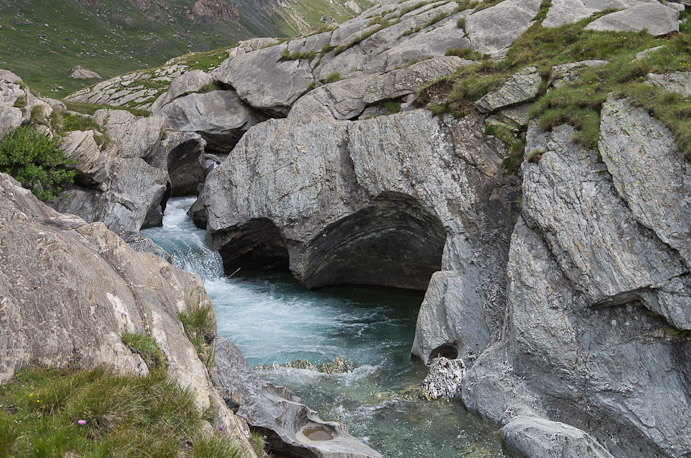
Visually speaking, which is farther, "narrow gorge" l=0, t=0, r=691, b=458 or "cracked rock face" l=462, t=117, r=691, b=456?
"cracked rock face" l=462, t=117, r=691, b=456

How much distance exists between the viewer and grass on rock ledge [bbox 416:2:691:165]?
57.4 feet

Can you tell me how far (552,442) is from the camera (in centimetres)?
1303

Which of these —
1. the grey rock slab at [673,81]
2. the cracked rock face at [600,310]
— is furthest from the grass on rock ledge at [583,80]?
the cracked rock face at [600,310]

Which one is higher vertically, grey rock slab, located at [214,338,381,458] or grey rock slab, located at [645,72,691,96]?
grey rock slab, located at [645,72,691,96]

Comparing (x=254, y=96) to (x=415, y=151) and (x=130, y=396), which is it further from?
(x=130, y=396)

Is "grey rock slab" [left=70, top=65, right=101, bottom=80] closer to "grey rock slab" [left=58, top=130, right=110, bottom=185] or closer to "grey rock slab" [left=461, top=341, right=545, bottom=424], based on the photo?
"grey rock slab" [left=58, top=130, right=110, bottom=185]

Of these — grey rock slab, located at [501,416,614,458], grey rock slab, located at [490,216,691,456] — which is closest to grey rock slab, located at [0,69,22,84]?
grey rock slab, located at [490,216,691,456]

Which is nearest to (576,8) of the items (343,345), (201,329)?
(343,345)

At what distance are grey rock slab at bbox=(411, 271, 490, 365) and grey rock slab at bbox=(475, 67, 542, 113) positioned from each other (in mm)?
8717

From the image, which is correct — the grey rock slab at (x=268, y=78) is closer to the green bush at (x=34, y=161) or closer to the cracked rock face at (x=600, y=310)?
the green bush at (x=34, y=161)

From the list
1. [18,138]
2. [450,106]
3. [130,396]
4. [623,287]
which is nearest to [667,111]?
[623,287]

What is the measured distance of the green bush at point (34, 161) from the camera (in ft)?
→ 73.5

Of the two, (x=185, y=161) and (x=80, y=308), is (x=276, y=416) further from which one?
(x=185, y=161)

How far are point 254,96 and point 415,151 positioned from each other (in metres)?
20.6
